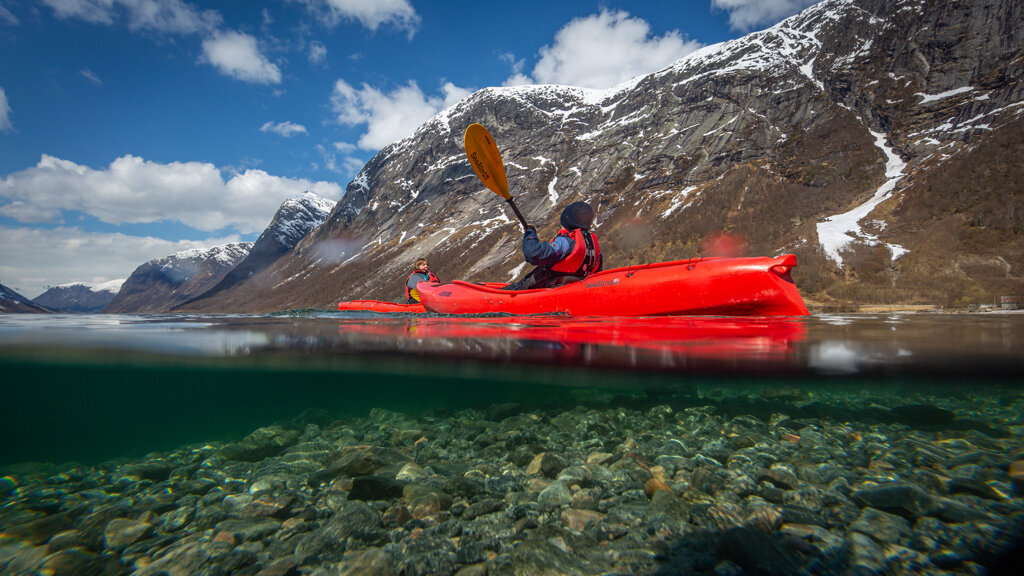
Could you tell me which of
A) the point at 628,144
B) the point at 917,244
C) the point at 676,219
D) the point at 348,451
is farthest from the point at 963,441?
the point at 628,144

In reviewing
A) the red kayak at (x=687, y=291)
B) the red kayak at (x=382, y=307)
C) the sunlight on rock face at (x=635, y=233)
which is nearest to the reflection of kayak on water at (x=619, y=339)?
the red kayak at (x=687, y=291)

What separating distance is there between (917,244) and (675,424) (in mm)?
54010

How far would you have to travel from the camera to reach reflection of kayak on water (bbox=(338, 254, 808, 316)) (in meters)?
6.38

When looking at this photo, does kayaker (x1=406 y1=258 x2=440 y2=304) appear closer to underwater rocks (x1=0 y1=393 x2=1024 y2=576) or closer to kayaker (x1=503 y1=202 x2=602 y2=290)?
kayaker (x1=503 y1=202 x2=602 y2=290)

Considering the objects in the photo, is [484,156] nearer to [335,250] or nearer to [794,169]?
[794,169]

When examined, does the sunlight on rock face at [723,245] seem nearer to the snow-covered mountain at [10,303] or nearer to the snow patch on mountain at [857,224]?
the snow patch on mountain at [857,224]

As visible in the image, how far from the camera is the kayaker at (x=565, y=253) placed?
9.14m

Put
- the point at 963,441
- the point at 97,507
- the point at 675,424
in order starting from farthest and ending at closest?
the point at 675,424
the point at 963,441
the point at 97,507

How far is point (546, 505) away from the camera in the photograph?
275 cm

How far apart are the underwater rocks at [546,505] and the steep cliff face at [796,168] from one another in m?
40.7

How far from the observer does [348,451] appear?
3.83 meters

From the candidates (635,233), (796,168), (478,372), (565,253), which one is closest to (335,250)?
(635,233)

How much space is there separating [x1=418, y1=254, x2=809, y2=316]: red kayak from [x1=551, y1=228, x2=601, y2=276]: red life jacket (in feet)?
3.22

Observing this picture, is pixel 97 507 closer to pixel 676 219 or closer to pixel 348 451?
pixel 348 451
